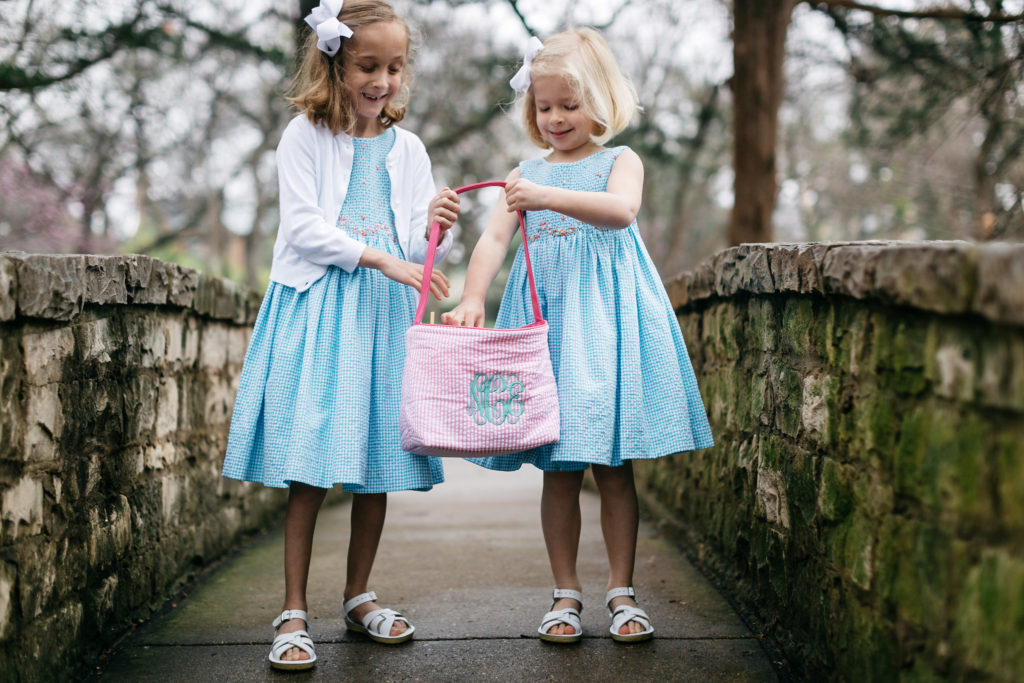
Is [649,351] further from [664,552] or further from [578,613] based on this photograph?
[664,552]

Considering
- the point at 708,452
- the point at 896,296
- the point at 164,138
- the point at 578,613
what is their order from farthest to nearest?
1. the point at 164,138
2. the point at 708,452
3. the point at 578,613
4. the point at 896,296

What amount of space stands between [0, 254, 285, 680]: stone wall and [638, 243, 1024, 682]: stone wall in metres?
1.65

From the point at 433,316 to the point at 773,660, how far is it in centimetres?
119

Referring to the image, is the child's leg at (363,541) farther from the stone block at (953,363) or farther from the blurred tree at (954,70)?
the blurred tree at (954,70)

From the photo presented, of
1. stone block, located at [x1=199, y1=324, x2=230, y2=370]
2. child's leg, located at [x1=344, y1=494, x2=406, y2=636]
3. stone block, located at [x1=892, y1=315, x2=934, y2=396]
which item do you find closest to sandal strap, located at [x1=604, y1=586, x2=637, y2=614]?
child's leg, located at [x1=344, y1=494, x2=406, y2=636]

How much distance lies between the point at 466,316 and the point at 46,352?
0.97 meters

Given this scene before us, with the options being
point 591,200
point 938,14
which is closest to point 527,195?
point 591,200

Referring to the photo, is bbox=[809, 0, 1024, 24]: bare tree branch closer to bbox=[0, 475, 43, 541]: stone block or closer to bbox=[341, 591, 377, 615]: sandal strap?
bbox=[341, 591, 377, 615]: sandal strap

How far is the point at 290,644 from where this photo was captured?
235 centimetres

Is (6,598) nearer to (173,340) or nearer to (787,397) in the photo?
(173,340)

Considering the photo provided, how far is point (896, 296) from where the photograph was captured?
1615mm

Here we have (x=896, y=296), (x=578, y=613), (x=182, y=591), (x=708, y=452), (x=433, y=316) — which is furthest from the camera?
(x=708, y=452)

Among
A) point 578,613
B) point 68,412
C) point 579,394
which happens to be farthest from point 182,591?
point 579,394

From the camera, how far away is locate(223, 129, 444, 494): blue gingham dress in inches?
95.0
